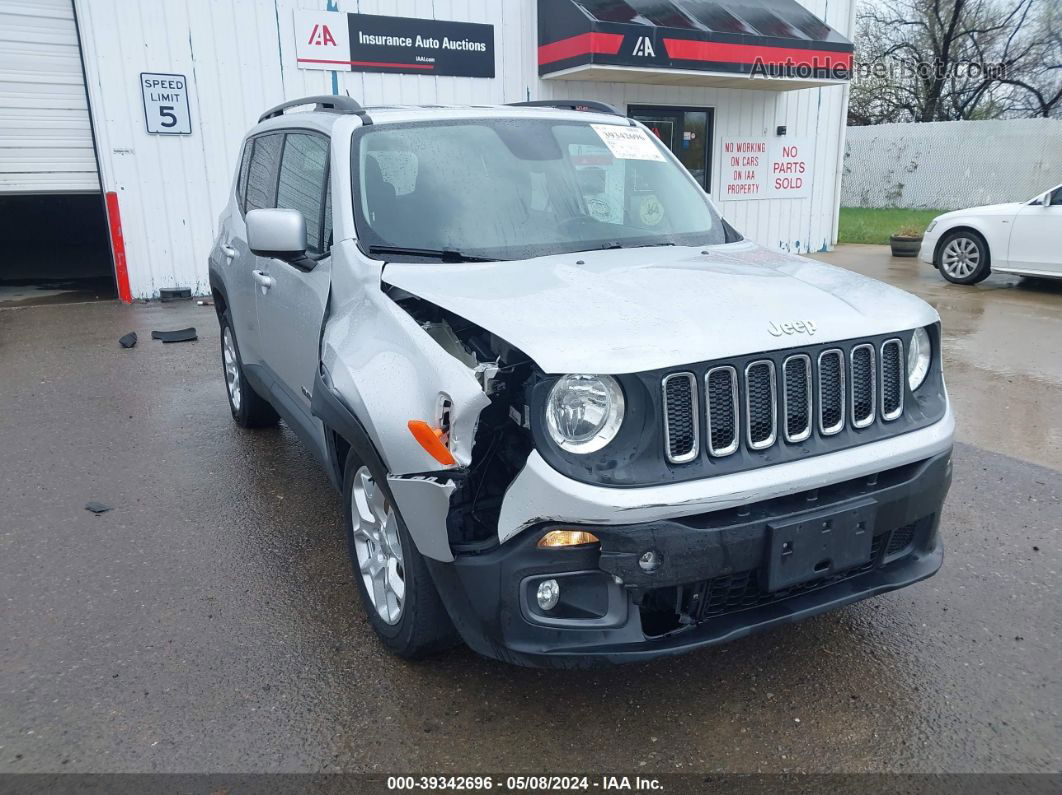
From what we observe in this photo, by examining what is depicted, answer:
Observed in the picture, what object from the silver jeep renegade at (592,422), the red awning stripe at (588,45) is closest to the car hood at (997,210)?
the red awning stripe at (588,45)

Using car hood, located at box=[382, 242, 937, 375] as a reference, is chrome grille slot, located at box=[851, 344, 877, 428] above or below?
below

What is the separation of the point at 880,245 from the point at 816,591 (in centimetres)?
1633

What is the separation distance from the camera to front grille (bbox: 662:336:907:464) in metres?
2.39

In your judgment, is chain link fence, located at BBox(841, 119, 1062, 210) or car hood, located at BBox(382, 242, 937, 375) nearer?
car hood, located at BBox(382, 242, 937, 375)

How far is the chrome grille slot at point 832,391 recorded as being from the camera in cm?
262

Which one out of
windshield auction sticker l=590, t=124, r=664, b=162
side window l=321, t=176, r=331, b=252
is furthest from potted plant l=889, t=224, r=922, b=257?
side window l=321, t=176, r=331, b=252

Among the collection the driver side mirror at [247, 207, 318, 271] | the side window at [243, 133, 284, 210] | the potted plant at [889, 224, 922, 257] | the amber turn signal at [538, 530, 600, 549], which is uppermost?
the side window at [243, 133, 284, 210]

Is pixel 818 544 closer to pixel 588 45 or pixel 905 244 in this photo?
pixel 588 45

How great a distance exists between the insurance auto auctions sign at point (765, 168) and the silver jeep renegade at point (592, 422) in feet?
37.5

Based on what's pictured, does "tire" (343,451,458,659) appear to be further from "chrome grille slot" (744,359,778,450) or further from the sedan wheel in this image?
"chrome grille slot" (744,359,778,450)

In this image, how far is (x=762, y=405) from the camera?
8.24 ft

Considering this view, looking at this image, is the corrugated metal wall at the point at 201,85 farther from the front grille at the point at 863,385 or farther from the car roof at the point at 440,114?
the front grille at the point at 863,385

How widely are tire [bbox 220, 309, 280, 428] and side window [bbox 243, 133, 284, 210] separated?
0.82 meters

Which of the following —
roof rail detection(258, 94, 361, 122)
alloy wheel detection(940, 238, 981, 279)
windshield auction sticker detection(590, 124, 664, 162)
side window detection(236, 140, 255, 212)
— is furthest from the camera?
alloy wheel detection(940, 238, 981, 279)
